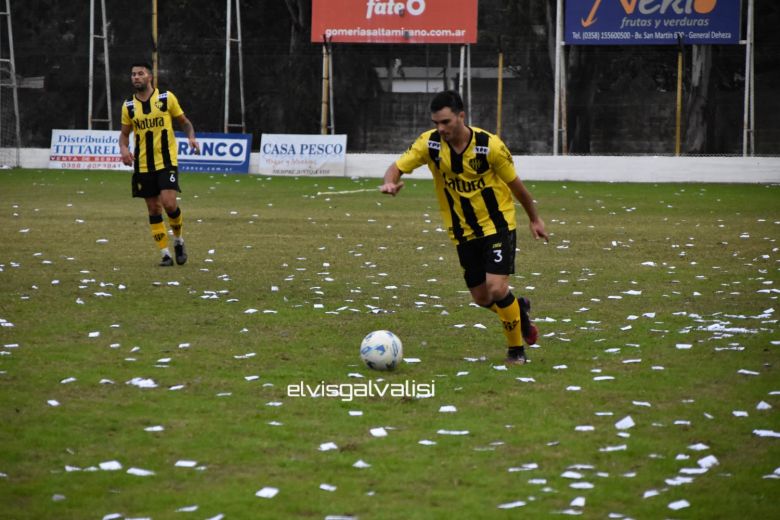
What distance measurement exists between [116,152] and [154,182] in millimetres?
24186

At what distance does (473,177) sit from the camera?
951cm

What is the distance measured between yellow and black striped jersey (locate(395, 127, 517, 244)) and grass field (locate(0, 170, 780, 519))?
1.12 metres

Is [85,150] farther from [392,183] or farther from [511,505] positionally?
[511,505]

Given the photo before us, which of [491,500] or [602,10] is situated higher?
[602,10]

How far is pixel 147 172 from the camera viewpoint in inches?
623

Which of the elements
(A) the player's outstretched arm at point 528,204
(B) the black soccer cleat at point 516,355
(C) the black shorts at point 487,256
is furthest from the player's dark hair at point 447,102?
(B) the black soccer cleat at point 516,355

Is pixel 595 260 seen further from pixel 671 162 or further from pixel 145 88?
pixel 671 162

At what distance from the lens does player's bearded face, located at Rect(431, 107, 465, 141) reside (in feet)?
29.9

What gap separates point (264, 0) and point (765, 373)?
37684 mm

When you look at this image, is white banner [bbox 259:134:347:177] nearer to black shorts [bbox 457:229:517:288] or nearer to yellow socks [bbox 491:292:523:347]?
black shorts [bbox 457:229:517:288]

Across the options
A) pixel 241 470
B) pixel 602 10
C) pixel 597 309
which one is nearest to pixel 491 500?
pixel 241 470

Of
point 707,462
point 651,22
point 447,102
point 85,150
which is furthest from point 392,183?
point 85,150

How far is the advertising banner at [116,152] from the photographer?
38625mm

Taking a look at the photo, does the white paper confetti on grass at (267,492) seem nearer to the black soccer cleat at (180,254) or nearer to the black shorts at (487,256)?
the black shorts at (487,256)
